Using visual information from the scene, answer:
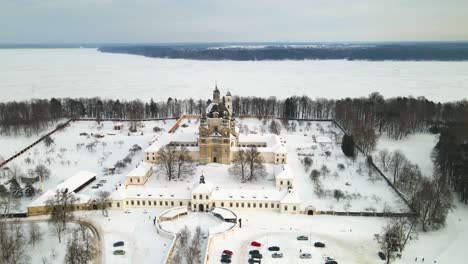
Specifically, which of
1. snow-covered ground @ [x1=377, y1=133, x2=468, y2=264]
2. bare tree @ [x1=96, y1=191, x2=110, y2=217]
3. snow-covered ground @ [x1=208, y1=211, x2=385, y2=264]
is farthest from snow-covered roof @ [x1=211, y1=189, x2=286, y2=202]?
snow-covered ground @ [x1=377, y1=133, x2=468, y2=264]

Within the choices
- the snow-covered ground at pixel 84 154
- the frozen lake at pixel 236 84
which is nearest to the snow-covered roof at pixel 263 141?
the snow-covered ground at pixel 84 154

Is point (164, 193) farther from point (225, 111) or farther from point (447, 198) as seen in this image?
point (447, 198)

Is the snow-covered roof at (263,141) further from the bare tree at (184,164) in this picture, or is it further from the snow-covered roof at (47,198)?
the snow-covered roof at (47,198)

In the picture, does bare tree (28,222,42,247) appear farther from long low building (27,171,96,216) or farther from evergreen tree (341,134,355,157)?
evergreen tree (341,134,355,157)

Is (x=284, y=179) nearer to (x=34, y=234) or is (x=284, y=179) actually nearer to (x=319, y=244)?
(x=319, y=244)

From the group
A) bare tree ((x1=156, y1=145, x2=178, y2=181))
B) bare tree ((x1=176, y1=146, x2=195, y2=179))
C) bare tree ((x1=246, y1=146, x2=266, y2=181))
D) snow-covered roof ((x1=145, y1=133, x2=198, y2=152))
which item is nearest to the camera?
bare tree ((x1=156, y1=145, x2=178, y2=181))

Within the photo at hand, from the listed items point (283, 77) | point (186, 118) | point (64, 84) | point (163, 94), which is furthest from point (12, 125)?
point (283, 77)
